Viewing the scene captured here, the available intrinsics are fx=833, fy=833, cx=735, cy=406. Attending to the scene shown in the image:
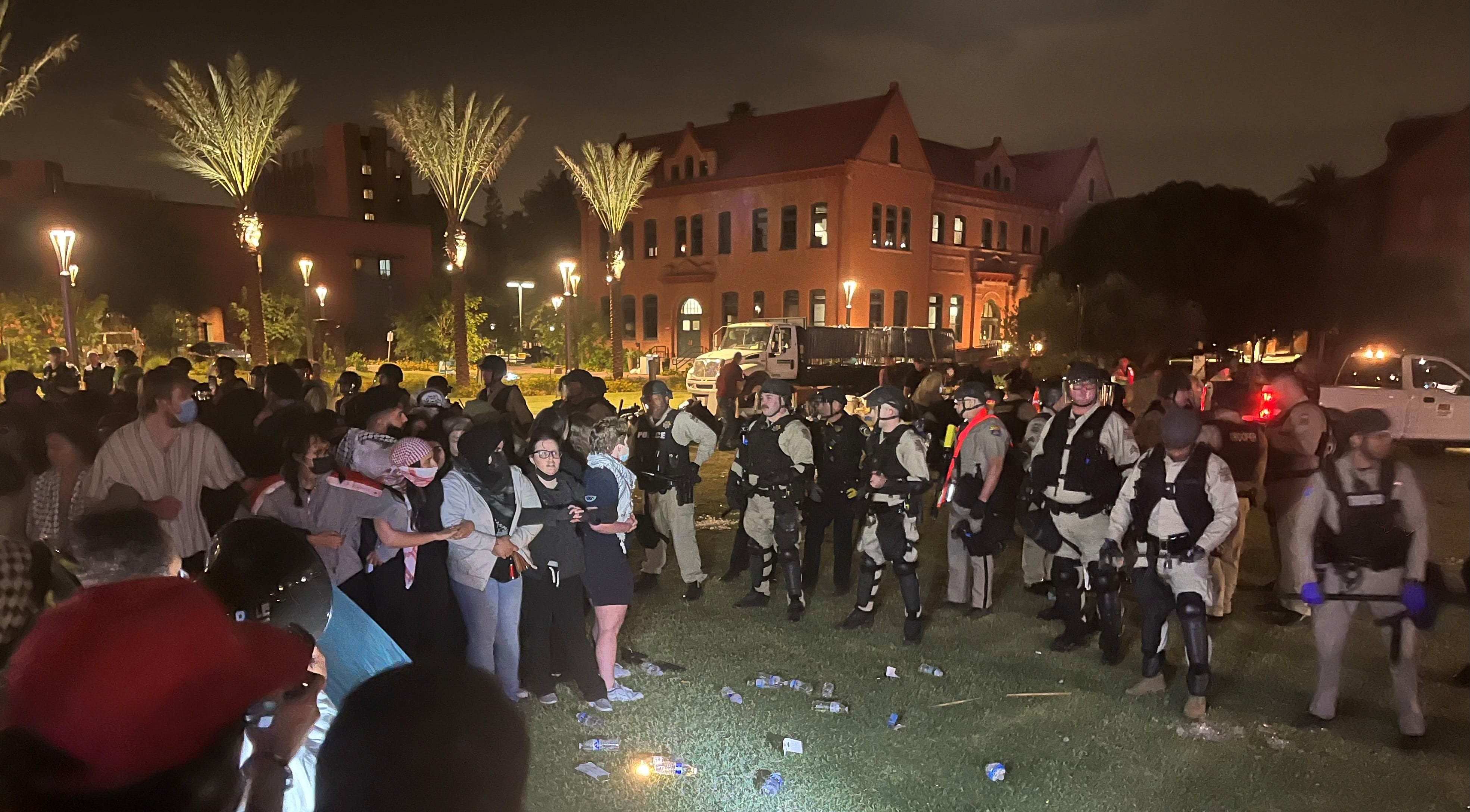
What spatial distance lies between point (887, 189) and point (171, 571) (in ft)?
121

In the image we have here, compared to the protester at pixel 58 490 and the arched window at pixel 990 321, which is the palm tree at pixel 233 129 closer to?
the protester at pixel 58 490

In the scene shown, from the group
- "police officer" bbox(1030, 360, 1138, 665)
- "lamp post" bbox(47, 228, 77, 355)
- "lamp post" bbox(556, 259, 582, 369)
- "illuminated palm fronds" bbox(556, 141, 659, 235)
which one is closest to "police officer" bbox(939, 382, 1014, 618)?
"police officer" bbox(1030, 360, 1138, 665)

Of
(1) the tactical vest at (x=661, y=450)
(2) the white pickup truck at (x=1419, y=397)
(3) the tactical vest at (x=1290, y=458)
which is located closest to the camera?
(3) the tactical vest at (x=1290, y=458)

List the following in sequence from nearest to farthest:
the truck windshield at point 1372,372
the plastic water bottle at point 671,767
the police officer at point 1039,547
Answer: the plastic water bottle at point 671,767
the police officer at point 1039,547
the truck windshield at point 1372,372

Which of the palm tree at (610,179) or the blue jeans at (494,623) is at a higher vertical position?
the palm tree at (610,179)

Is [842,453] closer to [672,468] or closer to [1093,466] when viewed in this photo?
[672,468]

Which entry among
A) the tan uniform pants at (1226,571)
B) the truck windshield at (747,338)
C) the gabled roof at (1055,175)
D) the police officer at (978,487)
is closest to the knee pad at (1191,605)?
the police officer at (978,487)

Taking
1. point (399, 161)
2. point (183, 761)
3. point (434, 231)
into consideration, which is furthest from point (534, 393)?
point (399, 161)

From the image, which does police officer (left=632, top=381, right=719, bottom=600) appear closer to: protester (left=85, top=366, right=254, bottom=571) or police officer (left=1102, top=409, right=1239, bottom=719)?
protester (left=85, top=366, right=254, bottom=571)

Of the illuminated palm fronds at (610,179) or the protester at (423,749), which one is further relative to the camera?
the illuminated palm fronds at (610,179)

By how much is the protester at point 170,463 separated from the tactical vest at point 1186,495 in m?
5.98

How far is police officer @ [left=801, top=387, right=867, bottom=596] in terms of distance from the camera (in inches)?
289

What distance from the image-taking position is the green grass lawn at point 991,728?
434cm

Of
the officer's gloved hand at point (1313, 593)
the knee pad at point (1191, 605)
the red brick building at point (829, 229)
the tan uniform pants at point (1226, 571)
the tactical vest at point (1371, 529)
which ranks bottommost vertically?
the tan uniform pants at point (1226, 571)
